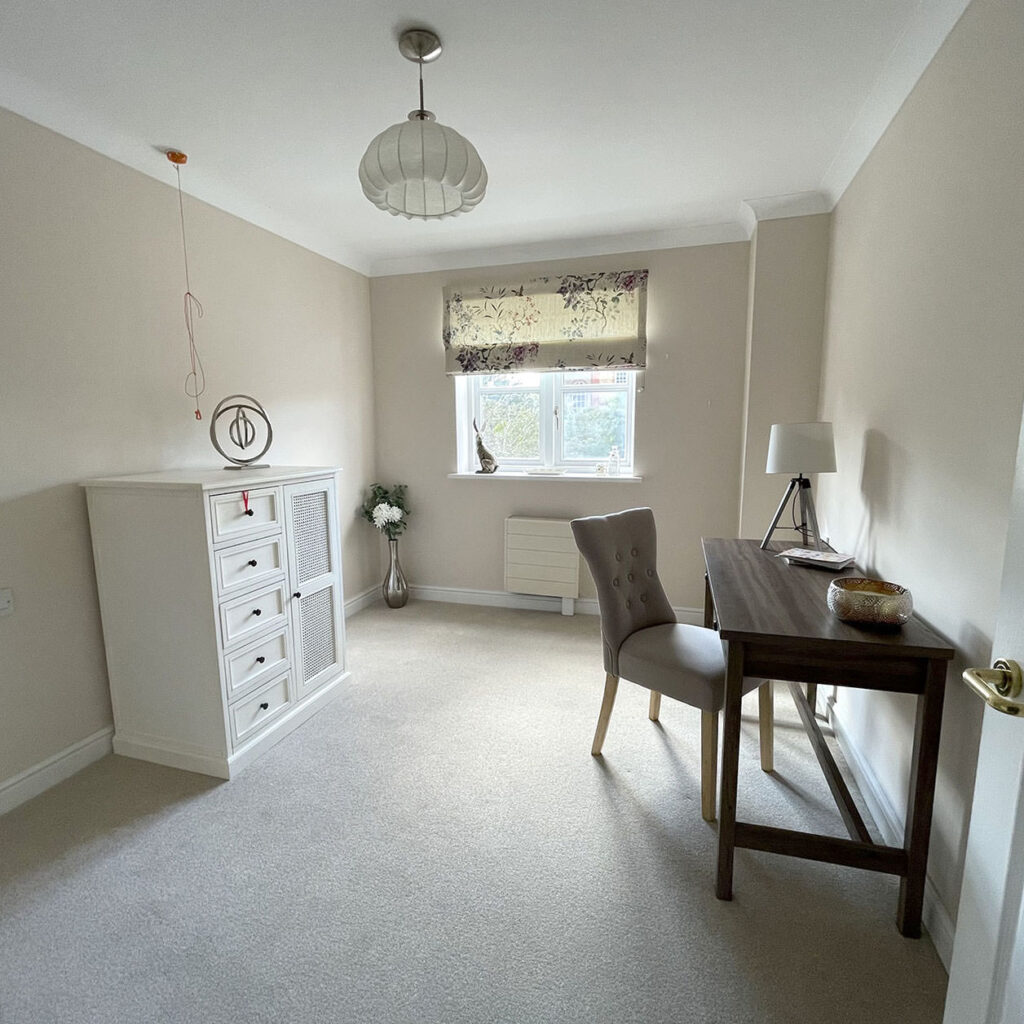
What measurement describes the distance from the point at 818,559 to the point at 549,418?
7.13 feet

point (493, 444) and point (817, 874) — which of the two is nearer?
point (817, 874)

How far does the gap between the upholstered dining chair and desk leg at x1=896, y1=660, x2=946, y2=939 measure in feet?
1.57

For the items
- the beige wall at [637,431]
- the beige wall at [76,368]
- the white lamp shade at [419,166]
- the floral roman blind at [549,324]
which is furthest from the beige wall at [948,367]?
the beige wall at [76,368]

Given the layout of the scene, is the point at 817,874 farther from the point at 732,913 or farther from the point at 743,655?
the point at 743,655

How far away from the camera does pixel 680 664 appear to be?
1872mm

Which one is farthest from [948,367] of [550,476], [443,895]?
[550,476]

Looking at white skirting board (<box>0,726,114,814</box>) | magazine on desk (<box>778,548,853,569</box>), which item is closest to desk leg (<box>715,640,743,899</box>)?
magazine on desk (<box>778,548,853,569</box>)

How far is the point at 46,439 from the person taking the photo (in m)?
2.01

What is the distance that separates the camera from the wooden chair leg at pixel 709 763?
5.90 feet

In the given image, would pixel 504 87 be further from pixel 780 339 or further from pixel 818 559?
pixel 818 559

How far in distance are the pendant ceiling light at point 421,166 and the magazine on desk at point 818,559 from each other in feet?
5.75

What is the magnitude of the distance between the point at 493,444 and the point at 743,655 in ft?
9.34

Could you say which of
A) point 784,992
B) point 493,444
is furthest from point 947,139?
point 493,444

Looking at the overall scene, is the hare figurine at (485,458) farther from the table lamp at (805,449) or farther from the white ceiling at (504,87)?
the table lamp at (805,449)
